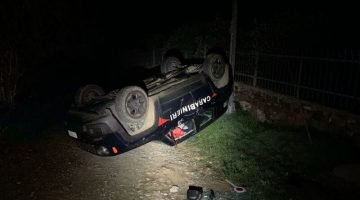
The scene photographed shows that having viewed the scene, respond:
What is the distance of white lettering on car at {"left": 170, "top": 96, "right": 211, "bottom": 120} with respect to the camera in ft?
20.0

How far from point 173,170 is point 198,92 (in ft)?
5.52

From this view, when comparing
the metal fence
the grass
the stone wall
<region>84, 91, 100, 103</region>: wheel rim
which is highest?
the metal fence

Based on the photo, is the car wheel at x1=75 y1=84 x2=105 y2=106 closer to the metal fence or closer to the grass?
the grass

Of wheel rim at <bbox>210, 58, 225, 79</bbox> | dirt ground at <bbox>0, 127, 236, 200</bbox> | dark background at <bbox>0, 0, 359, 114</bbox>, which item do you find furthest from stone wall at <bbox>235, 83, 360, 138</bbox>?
dirt ground at <bbox>0, 127, 236, 200</bbox>

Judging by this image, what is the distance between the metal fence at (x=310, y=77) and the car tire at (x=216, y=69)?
4.40ft

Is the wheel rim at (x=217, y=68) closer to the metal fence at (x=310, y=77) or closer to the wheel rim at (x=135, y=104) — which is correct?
the metal fence at (x=310, y=77)

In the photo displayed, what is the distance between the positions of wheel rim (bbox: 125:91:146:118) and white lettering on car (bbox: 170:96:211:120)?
70cm

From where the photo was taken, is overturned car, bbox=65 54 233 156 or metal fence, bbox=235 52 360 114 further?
metal fence, bbox=235 52 360 114

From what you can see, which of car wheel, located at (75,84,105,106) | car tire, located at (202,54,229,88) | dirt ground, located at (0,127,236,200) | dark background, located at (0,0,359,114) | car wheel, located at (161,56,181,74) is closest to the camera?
dirt ground, located at (0,127,236,200)

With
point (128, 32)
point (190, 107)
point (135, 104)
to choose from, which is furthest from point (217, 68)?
point (128, 32)

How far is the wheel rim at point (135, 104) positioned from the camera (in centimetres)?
543

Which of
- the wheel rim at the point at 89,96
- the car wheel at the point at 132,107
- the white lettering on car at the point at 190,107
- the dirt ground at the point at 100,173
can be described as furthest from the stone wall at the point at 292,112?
the wheel rim at the point at 89,96

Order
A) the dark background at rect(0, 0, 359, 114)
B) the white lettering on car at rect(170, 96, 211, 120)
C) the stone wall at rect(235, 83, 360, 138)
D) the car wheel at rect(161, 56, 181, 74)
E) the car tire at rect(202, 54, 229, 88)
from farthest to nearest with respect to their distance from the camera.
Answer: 1. the car wheel at rect(161, 56, 181, 74)
2. the dark background at rect(0, 0, 359, 114)
3. the car tire at rect(202, 54, 229, 88)
4. the white lettering on car at rect(170, 96, 211, 120)
5. the stone wall at rect(235, 83, 360, 138)

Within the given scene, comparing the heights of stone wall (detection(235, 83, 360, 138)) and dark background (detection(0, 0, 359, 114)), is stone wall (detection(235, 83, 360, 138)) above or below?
Result: below
